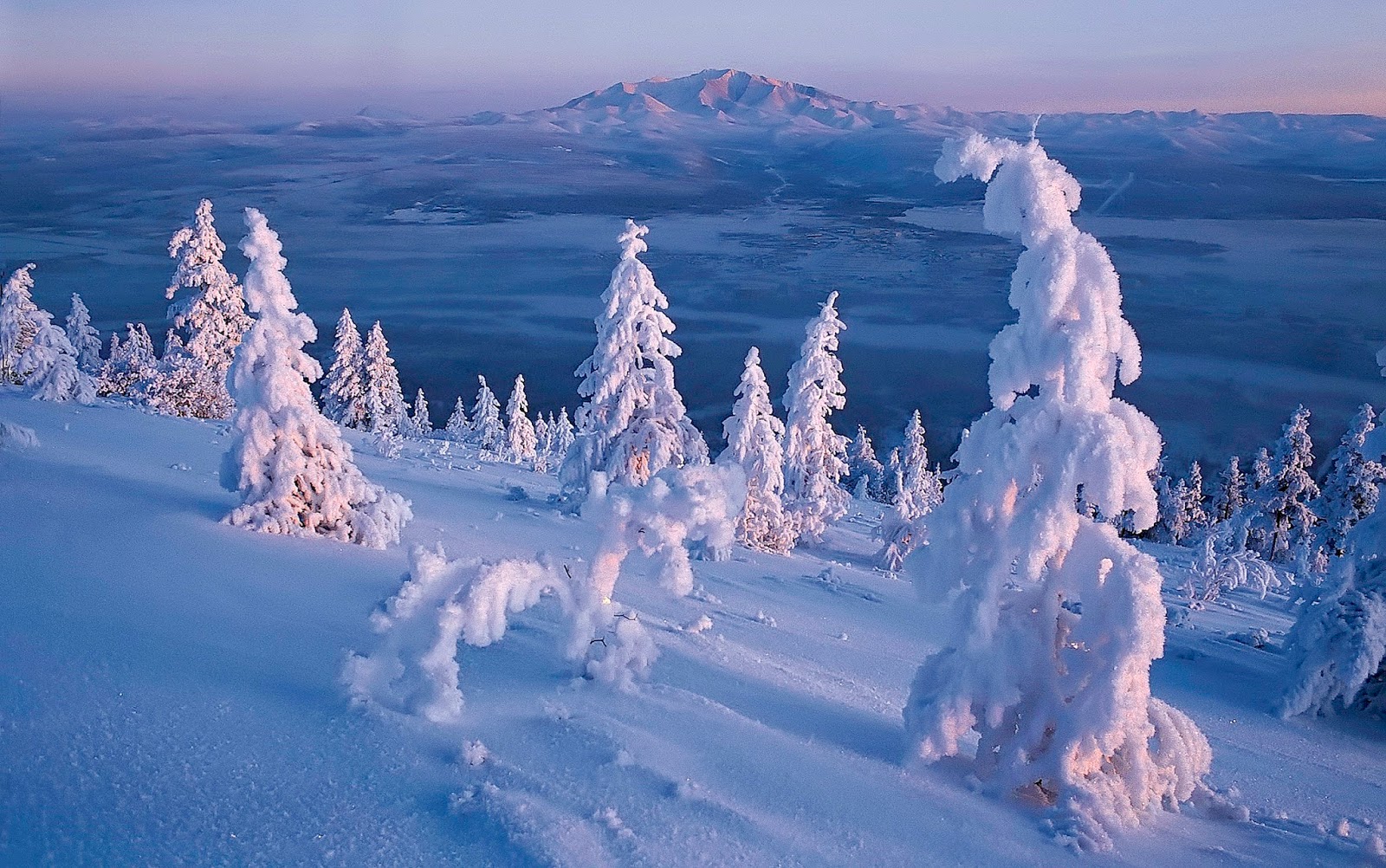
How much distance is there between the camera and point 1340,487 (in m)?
29.6

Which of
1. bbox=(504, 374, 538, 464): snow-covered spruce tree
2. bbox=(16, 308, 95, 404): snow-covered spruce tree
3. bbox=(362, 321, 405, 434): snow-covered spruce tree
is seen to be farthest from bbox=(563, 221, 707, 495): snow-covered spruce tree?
bbox=(362, 321, 405, 434): snow-covered spruce tree

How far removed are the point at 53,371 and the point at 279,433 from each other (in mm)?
15780

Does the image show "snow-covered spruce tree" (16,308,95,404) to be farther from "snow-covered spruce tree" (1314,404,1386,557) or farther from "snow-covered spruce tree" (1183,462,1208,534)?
"snow-covered spruce tree" (1183,462,1208,534)

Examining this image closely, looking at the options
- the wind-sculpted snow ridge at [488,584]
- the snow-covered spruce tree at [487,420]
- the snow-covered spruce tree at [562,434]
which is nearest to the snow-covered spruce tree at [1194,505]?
the snow-covered spruce tree at [562,434]

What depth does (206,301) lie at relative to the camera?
100ft

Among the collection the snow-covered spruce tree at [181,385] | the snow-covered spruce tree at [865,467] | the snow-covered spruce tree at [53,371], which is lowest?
the snow-covered spruce tree at [865,467]

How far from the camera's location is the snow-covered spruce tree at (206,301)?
96.6ft

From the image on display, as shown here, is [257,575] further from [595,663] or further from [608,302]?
[608,302]

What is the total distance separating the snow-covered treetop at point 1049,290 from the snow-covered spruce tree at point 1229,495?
5123cm

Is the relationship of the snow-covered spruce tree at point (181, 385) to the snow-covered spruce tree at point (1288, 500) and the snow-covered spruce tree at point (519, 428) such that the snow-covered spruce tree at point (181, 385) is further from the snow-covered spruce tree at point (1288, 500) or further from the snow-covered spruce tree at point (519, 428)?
the snow-covered spruce tree at point (1288, 500)

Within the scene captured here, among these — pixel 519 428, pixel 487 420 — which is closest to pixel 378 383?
pixel 487 420

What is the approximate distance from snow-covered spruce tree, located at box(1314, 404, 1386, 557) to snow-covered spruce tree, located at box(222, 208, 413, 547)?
1188 inches

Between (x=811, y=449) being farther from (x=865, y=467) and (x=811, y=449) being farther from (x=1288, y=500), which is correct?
(x=865, y=467)

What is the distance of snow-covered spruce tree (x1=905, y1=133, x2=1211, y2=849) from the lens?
20.8 feet
